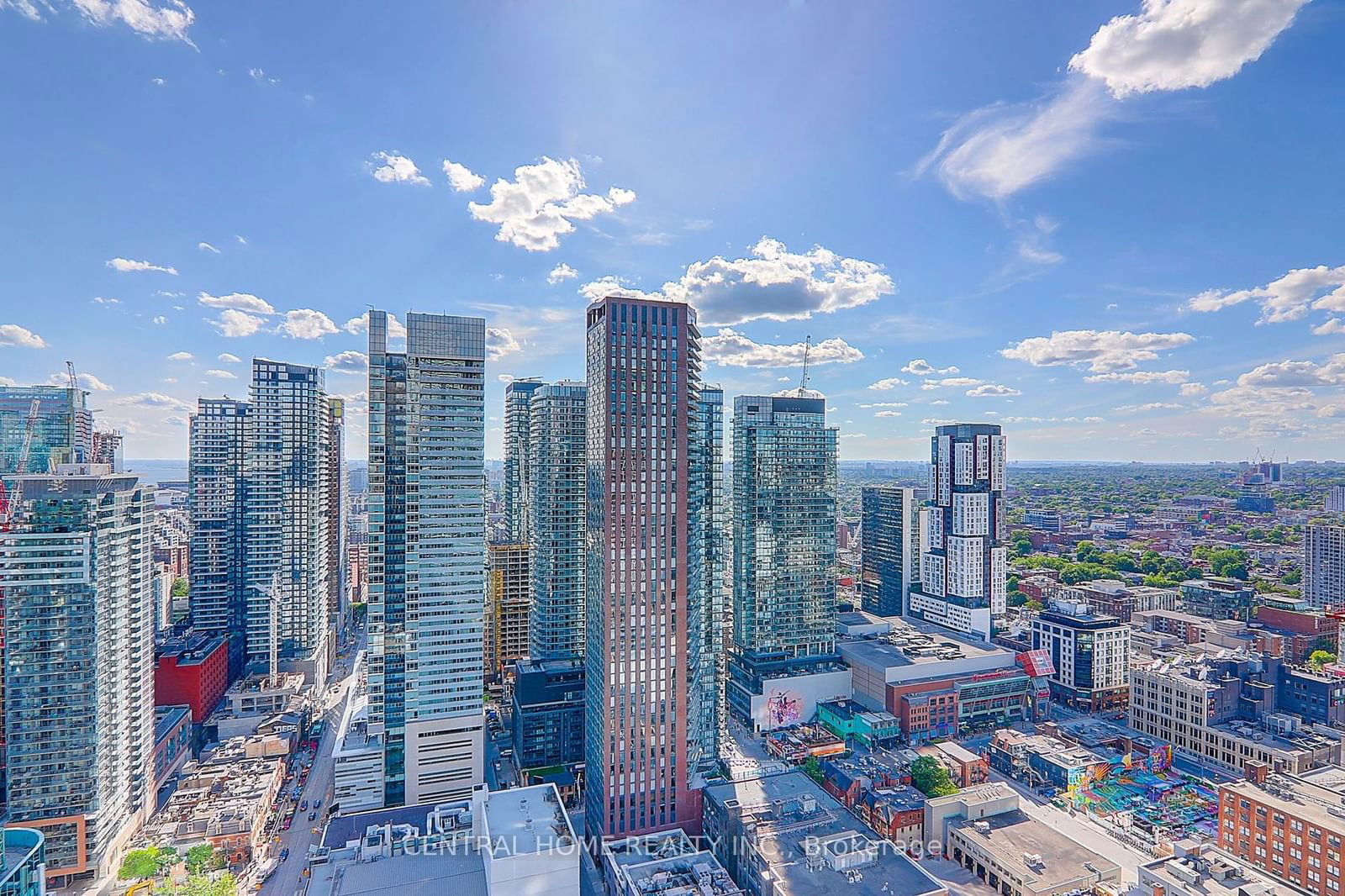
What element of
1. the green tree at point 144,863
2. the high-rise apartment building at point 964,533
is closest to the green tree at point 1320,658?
the high-rise apartment building at point 964,533

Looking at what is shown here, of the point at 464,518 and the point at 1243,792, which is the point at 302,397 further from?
the point at 1243,792

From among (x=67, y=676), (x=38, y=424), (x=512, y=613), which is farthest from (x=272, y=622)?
(x=67, y=676)

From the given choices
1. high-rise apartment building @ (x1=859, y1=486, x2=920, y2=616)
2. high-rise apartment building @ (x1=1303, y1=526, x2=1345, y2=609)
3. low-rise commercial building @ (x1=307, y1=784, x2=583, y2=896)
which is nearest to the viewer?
low-rise commercial building @ (x1=307, y1=784, x2=583, y2=896)

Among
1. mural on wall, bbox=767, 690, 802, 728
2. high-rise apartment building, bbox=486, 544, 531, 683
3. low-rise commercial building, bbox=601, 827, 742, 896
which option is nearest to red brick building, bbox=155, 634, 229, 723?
high-rise apartment building, bbox=486, 544, 531, 683

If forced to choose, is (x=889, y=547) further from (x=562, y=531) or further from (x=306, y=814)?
(x=306, y=814)

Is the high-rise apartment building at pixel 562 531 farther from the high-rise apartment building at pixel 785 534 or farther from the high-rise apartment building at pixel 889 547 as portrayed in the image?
the high-rise apartment building at pixel 889 547

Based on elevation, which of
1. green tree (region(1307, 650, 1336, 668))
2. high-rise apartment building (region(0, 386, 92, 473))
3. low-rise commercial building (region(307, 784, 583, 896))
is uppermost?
high-rise apartment building (region(0, 386, 92, 473))

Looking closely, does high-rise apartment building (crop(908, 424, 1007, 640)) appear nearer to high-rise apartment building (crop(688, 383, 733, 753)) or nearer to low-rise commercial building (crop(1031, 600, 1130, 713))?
low-rise commercial building (crop(1031, 600, 1130, 713))
